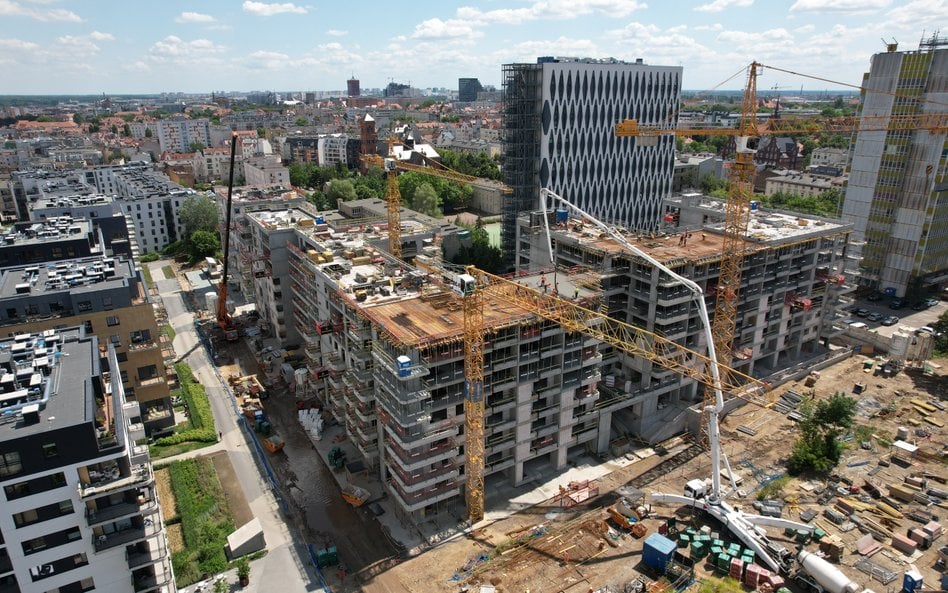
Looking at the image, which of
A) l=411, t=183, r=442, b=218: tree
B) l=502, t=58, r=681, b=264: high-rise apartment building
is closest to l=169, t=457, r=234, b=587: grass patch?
l=502, t=58, r=681, b=264: high-rise apartment building

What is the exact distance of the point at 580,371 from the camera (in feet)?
229

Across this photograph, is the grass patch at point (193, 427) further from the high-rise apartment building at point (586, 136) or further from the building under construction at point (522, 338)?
the high-rise apartment building at point (586, 136)

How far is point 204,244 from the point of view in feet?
485

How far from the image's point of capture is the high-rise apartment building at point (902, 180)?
4380 inches

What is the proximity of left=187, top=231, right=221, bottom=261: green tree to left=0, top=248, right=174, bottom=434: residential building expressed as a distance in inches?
2622

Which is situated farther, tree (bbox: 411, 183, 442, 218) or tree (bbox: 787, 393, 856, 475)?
tree (bbox: 411, 183, 442, 218)

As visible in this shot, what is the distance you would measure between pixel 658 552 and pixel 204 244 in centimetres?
Result: 13199

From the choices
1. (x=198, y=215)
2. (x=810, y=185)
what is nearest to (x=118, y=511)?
(x=198, y=215)

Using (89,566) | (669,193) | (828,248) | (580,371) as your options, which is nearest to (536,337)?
(580,371)

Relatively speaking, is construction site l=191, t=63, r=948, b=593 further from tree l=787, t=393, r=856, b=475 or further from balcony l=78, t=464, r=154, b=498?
balcony l=78, t=464, r=154, b=498

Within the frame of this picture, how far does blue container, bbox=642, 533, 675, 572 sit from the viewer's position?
55.7m

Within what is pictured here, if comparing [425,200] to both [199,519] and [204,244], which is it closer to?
[204,244]

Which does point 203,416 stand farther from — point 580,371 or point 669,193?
point 669,193

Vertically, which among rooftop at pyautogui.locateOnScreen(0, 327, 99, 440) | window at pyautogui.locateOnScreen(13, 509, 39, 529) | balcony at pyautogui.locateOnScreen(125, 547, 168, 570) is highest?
rooftop at pyautogui.locateOnScreen(0, 327, 99, 440)
